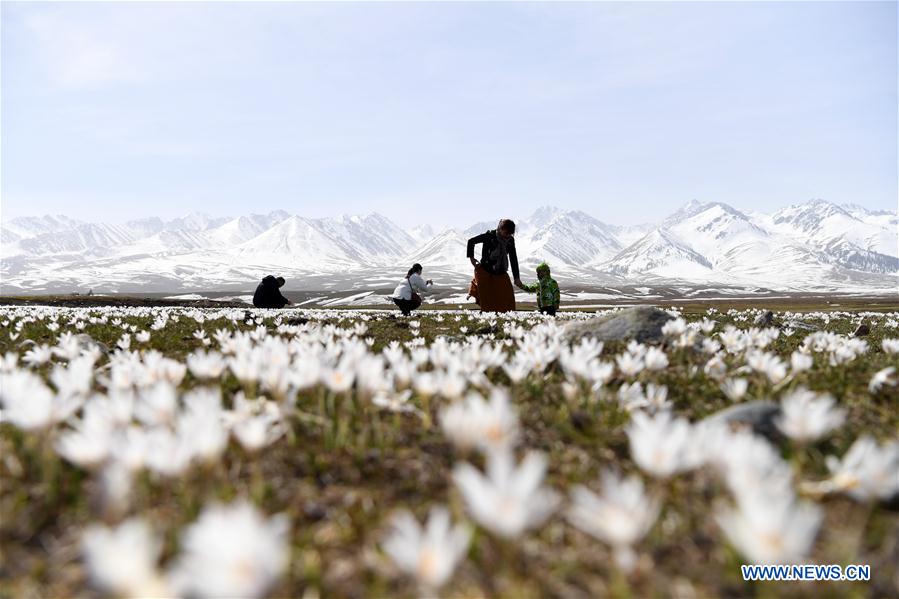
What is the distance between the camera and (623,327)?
32.7 feet

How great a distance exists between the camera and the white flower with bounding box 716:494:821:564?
1.85 metres

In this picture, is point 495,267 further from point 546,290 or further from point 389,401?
point 389,401

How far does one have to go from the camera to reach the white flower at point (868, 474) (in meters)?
2.42

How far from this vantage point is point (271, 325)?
14.5 meters

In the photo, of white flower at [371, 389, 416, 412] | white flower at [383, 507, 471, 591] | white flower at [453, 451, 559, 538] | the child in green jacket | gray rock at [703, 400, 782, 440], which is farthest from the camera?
the child in green jacket

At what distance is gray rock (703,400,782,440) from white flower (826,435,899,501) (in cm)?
92

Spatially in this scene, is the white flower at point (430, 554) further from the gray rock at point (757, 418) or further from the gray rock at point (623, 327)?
the gray rock at point (623, 327)

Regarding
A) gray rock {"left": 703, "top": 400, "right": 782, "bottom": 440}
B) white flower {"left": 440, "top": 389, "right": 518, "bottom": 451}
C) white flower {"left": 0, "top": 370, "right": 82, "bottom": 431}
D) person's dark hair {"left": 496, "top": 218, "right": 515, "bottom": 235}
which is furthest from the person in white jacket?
white flower {"left": 440, "top": 389, "right": 518, "bottom": 451}

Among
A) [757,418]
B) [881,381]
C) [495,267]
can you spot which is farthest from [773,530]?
[495,267]

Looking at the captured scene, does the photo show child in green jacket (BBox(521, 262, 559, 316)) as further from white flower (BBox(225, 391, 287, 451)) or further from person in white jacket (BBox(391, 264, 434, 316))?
white flower (BBox(225, 391, 287, 451))

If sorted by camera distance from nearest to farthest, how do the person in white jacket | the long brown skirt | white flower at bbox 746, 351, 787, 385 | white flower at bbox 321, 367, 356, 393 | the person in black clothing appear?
white flower at bbox 321, 367, 356, 393 < white flower at bbox 746, 351, 787, 385 < the long brown skirt < the person in white jacket < the person in black clothing

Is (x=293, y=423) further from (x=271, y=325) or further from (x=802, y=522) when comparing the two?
(x=271, y=325)

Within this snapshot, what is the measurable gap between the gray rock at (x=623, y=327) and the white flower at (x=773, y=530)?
7524 millimetres

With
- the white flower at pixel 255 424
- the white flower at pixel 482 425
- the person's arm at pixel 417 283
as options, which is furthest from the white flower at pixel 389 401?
the person's arm at pixel 417 283
